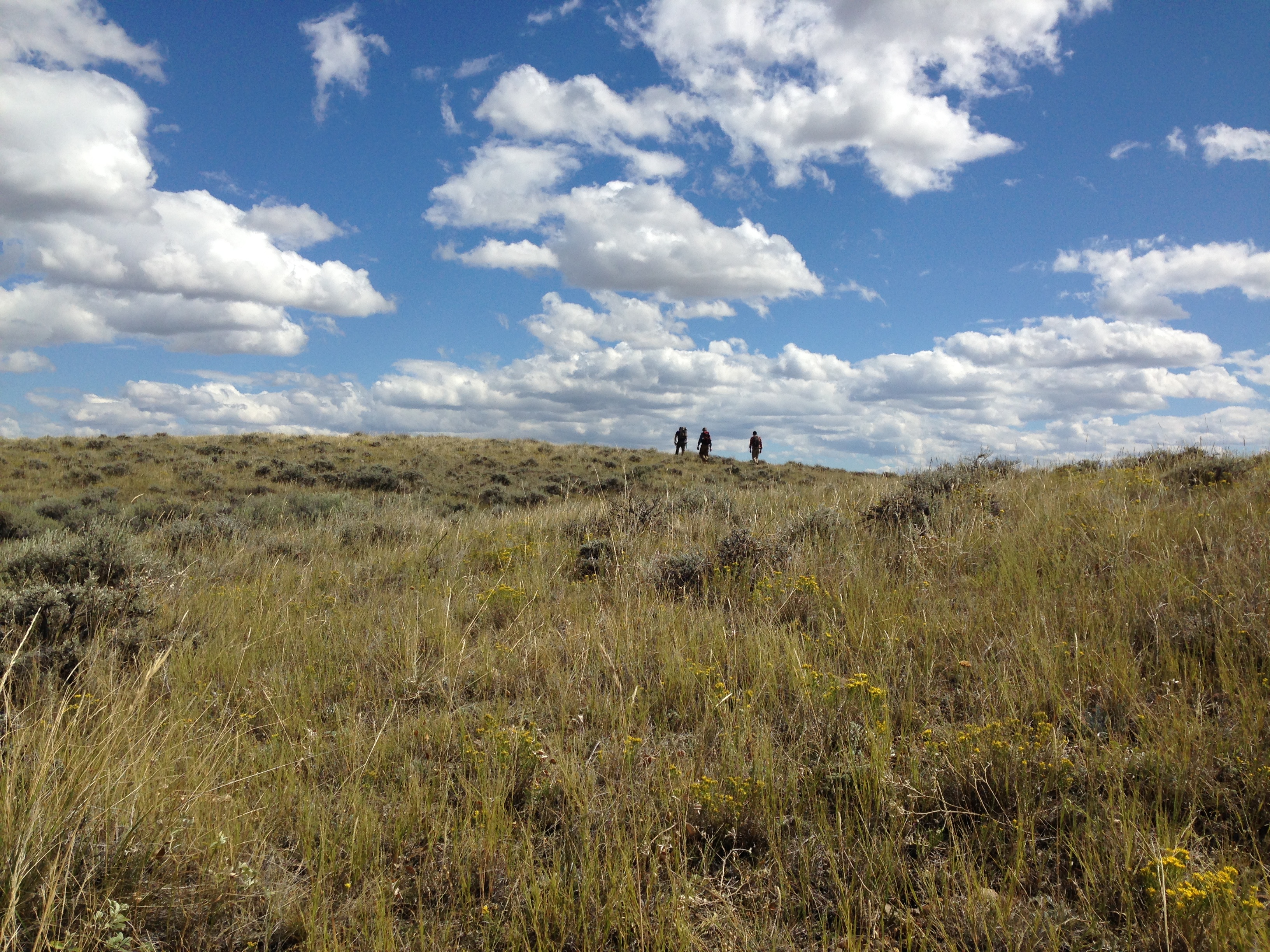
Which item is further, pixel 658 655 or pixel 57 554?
pixel 57 554

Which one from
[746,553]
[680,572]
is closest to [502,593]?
[680,572]

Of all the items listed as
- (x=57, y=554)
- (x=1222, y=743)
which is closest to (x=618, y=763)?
(x=1222, y=743)

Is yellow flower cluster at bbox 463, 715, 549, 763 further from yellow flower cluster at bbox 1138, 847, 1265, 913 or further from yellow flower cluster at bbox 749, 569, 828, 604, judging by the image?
yellow flower cluster at bbox 749, 569, 828, 604

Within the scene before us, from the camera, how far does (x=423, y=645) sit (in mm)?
5020

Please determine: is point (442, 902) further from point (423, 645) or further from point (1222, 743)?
point (1222, 743)

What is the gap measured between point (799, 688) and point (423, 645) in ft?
9.51

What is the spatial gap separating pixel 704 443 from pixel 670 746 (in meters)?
35.0

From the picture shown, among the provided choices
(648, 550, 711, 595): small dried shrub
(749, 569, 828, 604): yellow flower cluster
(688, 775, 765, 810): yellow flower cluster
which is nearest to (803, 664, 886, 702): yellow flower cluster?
(688, 775, 765, 810): yellow flower cluster

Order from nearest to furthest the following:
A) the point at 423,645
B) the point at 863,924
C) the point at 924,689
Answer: the point at 863,924, the point at 924,689, the point at 423,645

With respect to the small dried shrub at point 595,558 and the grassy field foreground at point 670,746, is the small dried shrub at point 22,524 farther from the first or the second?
the small dried shrub at point 595,558

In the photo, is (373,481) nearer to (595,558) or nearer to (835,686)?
(595,558)

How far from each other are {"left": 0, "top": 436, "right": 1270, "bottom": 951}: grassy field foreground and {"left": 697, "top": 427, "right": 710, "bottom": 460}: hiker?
30.9 metres

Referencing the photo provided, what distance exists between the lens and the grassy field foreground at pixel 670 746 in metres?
2.31

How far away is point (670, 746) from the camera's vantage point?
3398mm
